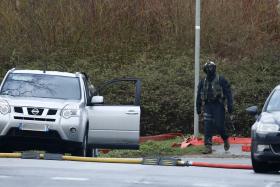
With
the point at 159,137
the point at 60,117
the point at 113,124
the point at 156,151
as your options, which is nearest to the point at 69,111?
the point at 60,117

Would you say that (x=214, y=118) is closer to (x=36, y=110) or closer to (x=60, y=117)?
(x=60, y=117)

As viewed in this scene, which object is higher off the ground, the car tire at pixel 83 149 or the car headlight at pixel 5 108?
the car headlight at pixel 5 108

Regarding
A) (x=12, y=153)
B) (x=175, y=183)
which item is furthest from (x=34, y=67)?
(x=175, y=183)

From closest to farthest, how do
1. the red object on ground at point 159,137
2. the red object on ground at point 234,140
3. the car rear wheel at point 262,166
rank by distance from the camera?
the car rear wheel at point 262,166 < the red object on ground at point 234,140 < the red object on ground at point 159,137

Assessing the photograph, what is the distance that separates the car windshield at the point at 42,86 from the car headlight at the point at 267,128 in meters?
4.49

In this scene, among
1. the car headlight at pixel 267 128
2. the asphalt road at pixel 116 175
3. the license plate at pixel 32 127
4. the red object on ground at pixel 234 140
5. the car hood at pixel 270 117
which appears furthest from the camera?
the red object on ground at pixel 234 140

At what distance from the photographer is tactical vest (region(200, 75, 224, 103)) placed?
66.7ft

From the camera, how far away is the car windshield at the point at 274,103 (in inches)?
629

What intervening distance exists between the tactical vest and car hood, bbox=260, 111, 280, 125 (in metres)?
4.70

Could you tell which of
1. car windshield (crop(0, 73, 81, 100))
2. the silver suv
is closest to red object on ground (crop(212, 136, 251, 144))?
the silver suv

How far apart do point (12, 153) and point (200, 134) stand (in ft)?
26.4

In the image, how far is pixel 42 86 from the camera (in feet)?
60.8

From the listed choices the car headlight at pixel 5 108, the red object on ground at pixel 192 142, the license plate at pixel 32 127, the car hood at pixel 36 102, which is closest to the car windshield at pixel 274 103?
the car hood at pixel 36 102

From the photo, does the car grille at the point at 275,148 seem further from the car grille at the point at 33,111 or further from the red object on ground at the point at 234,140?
the red object on ground at the point at 234,140
